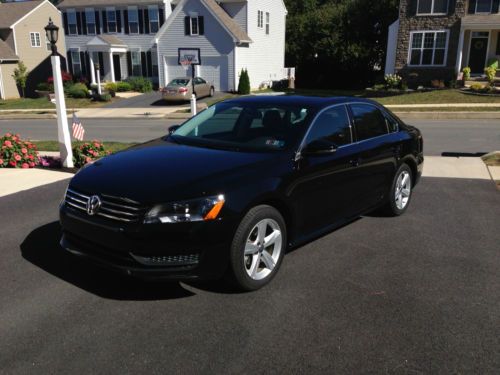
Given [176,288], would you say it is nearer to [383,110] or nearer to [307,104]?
[307,104]

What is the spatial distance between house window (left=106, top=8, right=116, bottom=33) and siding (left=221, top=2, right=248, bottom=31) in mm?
9078

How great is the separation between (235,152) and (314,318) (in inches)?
69.8

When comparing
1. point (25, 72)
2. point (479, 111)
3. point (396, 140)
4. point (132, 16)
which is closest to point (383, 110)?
point (396, 140)

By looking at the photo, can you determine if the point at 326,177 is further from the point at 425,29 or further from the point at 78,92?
→ the point at 78,92

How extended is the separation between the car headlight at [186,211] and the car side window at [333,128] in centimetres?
145

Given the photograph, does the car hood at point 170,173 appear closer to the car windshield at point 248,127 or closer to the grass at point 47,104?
the car windshield at point 248,127

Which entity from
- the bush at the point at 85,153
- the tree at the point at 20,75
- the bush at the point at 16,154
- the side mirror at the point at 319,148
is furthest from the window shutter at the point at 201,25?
the side mirror at the point at 319,148

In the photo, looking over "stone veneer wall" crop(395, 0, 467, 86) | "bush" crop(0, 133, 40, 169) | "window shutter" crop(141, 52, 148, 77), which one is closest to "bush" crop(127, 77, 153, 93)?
"window shutter" crop(141, 52, 148, 77)

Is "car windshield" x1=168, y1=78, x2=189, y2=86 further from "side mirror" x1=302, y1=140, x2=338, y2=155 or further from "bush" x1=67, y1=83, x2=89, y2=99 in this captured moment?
"side mirror" x1=302, y1=140, x2=338, y2=155

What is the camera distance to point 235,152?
473 centimetres

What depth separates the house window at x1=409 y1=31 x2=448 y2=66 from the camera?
29781 mm

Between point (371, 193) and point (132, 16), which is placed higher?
point (132, 16)

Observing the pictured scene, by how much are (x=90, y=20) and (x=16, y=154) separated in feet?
104

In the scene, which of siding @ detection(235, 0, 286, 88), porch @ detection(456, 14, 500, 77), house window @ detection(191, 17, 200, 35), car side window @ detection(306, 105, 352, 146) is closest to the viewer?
car side window @ detection(306, 105, 352, 146)
